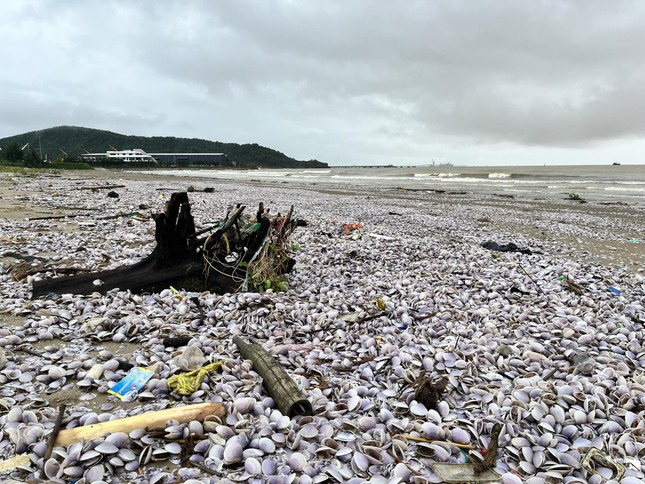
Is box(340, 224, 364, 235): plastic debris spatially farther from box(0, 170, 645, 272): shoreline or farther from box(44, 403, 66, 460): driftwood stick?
box(44, 403, 66, 460): driftwood stick

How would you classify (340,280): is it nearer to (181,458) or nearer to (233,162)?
(181,458)

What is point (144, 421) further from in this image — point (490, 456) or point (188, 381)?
point (490, 456)

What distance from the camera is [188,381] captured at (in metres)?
3.35

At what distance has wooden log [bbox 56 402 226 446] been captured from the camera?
104 inches

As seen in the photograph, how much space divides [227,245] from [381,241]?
5.03 metres

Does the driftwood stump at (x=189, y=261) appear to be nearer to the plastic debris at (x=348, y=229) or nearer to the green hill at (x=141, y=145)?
the plastic debris at (x=348, y=229)

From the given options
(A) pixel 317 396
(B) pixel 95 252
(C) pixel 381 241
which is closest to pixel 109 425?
(A) pixel 317 396

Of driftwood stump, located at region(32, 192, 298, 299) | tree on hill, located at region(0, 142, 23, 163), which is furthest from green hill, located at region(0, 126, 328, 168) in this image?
driftwood stump, located at region(32, 192, 298, 299)

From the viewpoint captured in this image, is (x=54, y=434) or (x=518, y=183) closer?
(x=54, y=434)

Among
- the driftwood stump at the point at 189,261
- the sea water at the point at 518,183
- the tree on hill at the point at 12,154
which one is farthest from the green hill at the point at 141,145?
the driftwood stump at the point at 189,261

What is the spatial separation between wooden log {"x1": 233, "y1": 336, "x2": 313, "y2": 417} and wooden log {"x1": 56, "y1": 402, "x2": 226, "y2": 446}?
41 cm

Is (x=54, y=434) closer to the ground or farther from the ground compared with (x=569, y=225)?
closer to the ground

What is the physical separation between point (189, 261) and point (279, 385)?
3343 mm

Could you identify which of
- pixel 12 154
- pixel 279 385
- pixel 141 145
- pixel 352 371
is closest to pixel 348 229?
pixel 352 371
